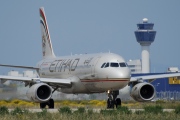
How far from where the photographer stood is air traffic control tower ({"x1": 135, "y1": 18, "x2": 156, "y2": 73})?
154 m

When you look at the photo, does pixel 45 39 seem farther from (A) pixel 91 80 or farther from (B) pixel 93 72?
(B) pixel 93 72

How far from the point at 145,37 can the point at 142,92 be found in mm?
111874

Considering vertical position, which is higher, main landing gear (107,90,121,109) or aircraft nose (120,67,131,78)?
aircraft nose (120,67,131,78)

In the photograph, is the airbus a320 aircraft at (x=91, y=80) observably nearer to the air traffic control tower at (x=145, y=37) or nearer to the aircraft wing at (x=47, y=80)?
the aircraft wing at (x=47, y=80)

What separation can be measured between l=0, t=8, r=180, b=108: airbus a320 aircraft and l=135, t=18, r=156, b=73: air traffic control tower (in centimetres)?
10228

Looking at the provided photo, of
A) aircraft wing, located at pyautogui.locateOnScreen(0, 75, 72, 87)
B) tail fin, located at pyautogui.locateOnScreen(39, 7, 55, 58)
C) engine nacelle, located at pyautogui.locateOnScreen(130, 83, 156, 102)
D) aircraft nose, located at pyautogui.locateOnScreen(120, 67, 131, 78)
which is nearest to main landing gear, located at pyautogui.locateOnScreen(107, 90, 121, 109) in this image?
engine nacelle, located at pyautogui.locateOnScreen(130, 83, 156, 102)

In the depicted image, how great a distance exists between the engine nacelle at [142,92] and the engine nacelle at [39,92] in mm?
5457

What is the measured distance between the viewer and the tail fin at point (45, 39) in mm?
58984

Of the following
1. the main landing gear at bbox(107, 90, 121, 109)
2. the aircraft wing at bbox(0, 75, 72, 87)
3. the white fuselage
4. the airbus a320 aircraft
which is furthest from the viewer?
the aircraft wing at bbox(0, 75, 72, 87)

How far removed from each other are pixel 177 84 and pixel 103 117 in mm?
83730

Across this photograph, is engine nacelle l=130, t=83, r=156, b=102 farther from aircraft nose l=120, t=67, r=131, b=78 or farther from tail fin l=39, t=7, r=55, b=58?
tail fin l=39, t=7, r=55, b=58

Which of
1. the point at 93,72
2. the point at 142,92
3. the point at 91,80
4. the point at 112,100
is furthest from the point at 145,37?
the point at 112,100

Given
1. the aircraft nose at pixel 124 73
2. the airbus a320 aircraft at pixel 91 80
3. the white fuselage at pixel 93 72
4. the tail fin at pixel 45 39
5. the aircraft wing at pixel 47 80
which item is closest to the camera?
the aircraft nose at pixel 124 73

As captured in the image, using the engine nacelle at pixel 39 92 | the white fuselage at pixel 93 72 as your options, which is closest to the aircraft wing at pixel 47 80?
the white fuselage at pixel 93 72
